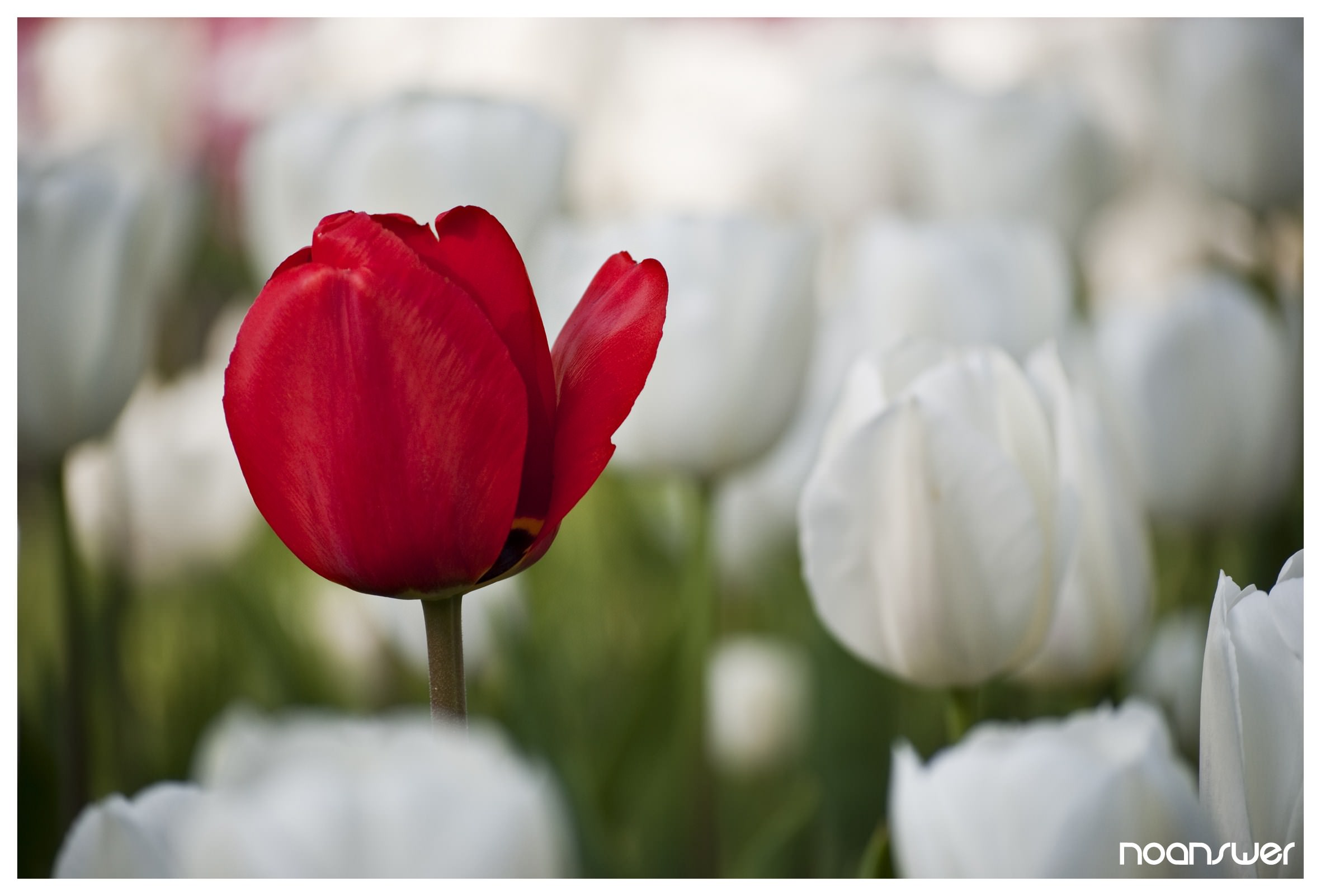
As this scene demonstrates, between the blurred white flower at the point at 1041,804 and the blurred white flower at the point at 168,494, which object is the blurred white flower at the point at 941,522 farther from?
the blurred white flower at the point at 168,494

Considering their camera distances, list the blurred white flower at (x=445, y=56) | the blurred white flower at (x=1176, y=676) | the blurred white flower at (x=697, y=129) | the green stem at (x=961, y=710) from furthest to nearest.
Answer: the blurred white flower at (x=697, y=129), the blurred white flower at (x=445, y=56), the blurred white flower at (x=1176, y=676), the green stem at (x=961, y=710)

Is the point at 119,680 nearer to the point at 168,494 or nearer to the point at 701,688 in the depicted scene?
the point at 168,494

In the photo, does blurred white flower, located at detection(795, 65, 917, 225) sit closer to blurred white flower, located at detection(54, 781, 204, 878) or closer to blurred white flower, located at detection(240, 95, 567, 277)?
blurred white flower, located at detection(240, 95, 567, 277)

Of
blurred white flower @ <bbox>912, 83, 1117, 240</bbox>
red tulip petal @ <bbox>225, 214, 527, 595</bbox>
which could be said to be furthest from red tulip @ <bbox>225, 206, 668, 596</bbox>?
blurred white flower @ <bbox>912, 83, 1117, 240</bbox>

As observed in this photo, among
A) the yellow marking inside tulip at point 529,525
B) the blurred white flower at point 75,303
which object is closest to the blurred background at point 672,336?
the blurred white flower at point 75,303
